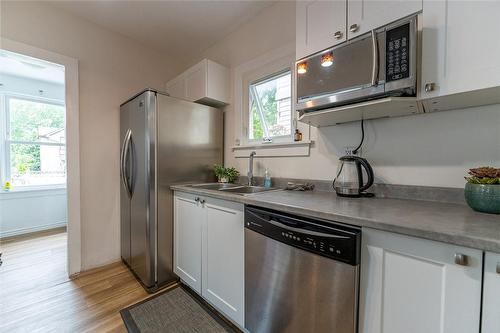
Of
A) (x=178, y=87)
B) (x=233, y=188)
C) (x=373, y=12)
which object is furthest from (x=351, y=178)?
(x=178, y=87)

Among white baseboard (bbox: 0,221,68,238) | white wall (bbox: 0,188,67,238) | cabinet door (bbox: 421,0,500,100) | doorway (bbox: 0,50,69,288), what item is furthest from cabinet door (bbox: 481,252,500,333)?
white wall (bbox: 0,188,67,238)

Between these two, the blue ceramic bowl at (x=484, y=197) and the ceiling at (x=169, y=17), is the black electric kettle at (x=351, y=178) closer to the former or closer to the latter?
the blue ceramic bowl at (x=484, y=197)

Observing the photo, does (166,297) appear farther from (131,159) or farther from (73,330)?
(131,159)

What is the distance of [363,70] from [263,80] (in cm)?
123

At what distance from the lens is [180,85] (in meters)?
2.66

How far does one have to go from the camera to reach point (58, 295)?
1805 mm

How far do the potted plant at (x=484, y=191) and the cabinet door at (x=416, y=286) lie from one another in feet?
1.34

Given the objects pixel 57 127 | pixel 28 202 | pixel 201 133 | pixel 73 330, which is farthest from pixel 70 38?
pixel 28 202

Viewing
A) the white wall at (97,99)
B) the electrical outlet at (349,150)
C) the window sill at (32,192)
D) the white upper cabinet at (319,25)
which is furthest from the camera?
the window sill at (32,192)

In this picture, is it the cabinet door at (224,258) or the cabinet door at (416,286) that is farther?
the cabinet door at (224,258)

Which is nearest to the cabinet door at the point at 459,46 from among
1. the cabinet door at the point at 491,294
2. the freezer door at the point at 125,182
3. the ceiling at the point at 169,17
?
the cabinet door at the point at 491,294

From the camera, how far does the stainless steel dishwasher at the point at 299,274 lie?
0.85 m

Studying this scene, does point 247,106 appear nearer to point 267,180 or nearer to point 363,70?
point 267,180

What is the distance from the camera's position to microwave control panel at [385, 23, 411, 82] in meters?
0.98
